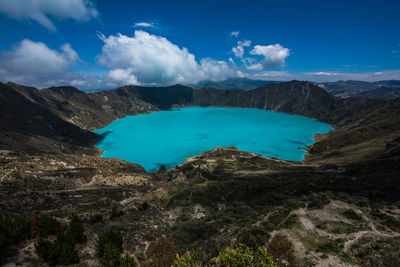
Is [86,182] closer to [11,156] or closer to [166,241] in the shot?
[11,156]

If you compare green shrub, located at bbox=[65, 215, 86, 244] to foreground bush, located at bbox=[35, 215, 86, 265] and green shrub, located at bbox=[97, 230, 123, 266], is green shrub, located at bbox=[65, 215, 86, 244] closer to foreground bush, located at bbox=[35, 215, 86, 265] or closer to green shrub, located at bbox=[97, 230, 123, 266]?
foreground bush, located at bbox=[35, 215, 86, 265]

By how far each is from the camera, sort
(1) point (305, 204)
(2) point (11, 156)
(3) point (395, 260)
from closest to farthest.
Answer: (3) point (395, 260), (1) point (305, 204), (2) point (11, 156)

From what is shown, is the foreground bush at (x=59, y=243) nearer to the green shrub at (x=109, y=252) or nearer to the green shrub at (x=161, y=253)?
the green shrub at (x=109, y=252)

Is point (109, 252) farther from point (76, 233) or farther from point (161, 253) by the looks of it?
point (76, 233)

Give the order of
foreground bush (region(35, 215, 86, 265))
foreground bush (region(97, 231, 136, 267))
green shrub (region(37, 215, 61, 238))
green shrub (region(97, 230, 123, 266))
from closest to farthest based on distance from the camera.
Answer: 1. foreground bush (region(97, 231, 136, 267))
2. foreground bush (region(35, 215, 86, 265))
3. green shrub (region(97, 230, 123, 266))
4. green shrub (region(37, 215, 61, 238))

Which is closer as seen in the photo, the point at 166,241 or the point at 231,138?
the point at 166,241

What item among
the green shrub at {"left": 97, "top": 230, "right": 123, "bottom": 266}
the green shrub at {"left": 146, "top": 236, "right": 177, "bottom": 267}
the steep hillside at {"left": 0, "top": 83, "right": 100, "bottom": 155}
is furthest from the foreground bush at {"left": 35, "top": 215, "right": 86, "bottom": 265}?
the steep hillside at {"left": 0, "top": 83, "right": 100, "bottom": 155}

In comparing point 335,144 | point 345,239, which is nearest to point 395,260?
point 345,239

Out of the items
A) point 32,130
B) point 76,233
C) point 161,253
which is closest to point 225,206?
point 161,253

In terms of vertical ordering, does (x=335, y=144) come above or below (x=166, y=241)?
below

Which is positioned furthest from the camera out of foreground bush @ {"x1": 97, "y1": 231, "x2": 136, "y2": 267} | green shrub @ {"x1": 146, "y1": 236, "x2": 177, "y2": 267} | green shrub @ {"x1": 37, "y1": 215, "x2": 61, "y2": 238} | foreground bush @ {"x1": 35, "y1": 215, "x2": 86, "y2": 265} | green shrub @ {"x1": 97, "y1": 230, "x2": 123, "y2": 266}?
green shrub @ {"x1": 37, "y1": 215, "x2": 61, "y2": 238}

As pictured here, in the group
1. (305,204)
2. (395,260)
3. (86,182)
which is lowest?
(86,182)
